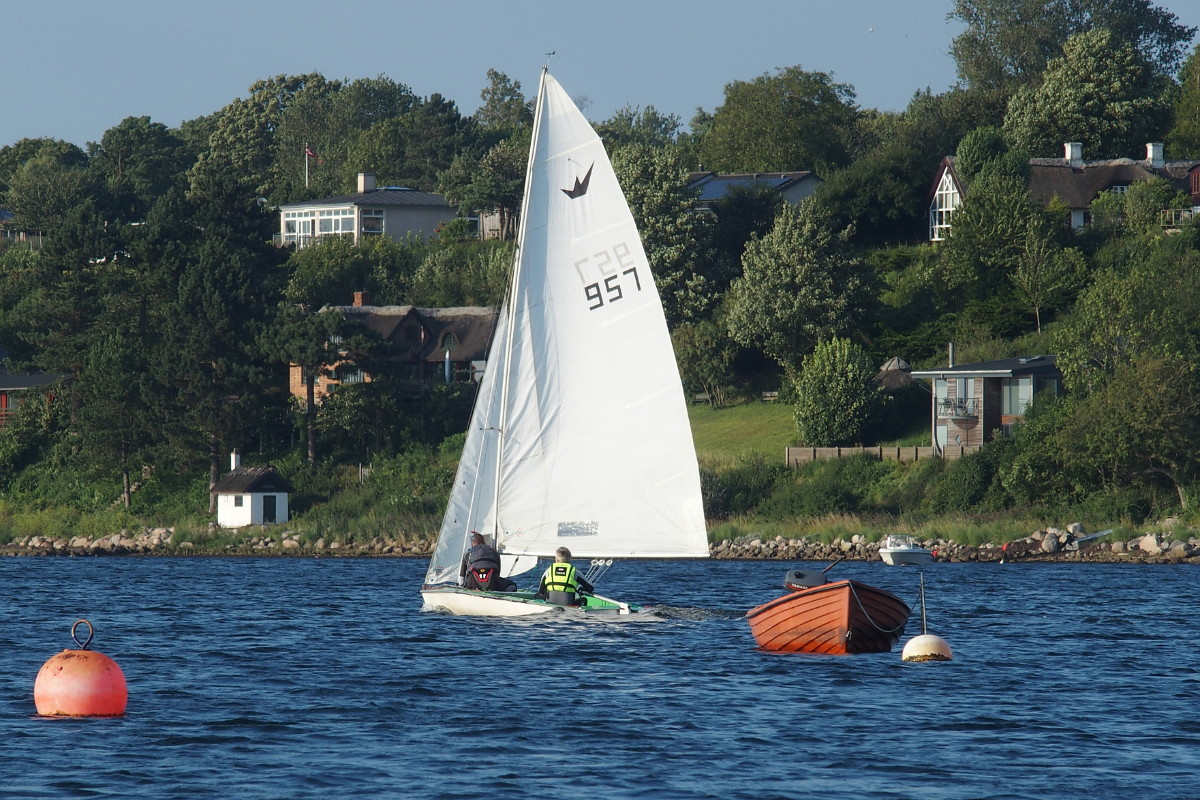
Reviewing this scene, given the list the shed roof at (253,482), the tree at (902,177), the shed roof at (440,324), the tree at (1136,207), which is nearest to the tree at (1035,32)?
the tree at (902,177)

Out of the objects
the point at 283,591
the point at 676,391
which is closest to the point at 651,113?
the point at 283,591

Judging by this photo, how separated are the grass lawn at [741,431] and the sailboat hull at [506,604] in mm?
44016

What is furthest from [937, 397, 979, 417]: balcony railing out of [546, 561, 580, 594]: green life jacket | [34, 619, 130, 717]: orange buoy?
[34, 619, 130, 717]: orange buoy

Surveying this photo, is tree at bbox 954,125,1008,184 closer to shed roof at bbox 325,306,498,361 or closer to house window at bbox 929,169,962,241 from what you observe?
house window at bbox 929,169,962,241

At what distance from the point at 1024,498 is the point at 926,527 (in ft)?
16.0

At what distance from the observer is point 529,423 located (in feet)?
108

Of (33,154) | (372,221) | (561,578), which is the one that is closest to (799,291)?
(372,221)

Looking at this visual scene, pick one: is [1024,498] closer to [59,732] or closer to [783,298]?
[783,298]

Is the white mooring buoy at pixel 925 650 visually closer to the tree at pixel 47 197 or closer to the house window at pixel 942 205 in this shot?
the house window at pixel 942 205

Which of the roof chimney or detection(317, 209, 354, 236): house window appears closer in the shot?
the roof chimney

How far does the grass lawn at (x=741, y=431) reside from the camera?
259ft

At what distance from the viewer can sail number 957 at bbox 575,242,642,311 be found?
1273 inches

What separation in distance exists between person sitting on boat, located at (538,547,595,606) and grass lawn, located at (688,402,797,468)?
44.8m

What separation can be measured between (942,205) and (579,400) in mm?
77442
